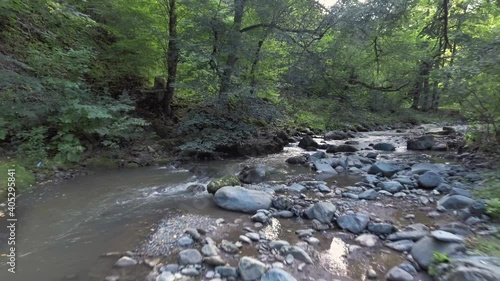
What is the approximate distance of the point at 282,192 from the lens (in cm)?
568

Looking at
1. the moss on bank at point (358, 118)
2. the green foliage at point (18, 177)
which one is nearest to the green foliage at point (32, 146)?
the green foliage at point (18, 177)

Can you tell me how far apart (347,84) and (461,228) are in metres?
8.12

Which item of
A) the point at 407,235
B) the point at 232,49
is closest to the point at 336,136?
the point at 232,49

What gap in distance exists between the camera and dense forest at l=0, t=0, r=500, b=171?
6.82 meters

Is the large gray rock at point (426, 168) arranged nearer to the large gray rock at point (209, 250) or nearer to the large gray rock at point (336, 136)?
the large gray rock at point (209, 250)

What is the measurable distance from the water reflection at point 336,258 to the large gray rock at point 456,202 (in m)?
2.12

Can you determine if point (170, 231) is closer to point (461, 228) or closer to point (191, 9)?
point (461, 228)

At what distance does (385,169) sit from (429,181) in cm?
120

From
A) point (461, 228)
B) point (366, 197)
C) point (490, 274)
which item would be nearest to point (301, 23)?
point (366, 197)

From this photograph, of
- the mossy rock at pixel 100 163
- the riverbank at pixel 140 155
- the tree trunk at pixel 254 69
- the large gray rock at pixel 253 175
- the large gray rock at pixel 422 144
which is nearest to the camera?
the riverbank at pixel 140 155

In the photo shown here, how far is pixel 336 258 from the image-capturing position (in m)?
3.33

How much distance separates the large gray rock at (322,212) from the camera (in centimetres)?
424

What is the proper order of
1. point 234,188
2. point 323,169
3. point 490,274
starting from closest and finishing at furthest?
point 490,274
point 234,188
point 323,169

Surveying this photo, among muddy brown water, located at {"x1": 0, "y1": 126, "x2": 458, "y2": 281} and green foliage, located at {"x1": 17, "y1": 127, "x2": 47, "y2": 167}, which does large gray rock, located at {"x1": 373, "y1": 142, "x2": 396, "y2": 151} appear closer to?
muddy brown water, located at {"x1": 0, "y1": 126, "x2": 458, "y2": 281}
